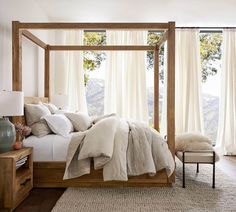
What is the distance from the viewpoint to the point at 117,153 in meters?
3.15

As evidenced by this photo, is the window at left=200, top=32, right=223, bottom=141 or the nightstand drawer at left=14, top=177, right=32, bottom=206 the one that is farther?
the window at left=200, top=32, right=223, bottom=141

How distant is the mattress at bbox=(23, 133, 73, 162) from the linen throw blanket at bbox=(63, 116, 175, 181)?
0.36 ft

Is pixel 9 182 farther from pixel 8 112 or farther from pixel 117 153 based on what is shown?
pixel 117 153

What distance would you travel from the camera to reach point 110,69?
5973mm

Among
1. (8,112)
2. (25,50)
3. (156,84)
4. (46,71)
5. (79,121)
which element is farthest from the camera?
(46,71)

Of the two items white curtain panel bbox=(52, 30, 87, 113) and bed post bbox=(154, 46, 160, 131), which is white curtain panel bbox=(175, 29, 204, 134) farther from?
white curtain panel bbox=(52, 30, 87, 113)

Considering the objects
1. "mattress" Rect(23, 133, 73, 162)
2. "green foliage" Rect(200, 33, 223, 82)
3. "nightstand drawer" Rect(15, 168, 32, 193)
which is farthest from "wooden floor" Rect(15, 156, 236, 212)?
"green foliage" Rect(200, 33, 223, 82)

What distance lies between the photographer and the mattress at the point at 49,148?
330 centimetres

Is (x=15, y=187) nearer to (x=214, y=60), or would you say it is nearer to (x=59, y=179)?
(x=59, y=179)

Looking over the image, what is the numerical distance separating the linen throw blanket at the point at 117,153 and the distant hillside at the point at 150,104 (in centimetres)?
285

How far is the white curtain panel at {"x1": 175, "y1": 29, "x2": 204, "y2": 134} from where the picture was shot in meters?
5.86

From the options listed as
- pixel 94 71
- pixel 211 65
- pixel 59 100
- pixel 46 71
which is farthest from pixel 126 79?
pixel 211 65

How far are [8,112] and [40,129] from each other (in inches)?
30.0

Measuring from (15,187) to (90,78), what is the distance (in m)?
3.78
